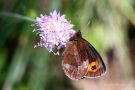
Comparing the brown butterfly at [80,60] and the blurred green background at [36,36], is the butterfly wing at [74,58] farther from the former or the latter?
the blurred green background at [36,36]

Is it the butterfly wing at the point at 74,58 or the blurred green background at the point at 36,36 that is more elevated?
the blurred green background at the point at 36,36

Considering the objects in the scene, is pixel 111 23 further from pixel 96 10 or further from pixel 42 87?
pixel 42 87

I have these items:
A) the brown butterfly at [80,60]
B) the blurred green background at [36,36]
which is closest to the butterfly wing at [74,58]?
the brown butterfly at [80,60]

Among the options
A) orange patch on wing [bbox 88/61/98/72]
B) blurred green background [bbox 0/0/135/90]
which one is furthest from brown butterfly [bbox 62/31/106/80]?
blurred green background [bbox 0/0/135/90]

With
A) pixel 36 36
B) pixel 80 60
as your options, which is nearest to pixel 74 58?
pixel 80 60

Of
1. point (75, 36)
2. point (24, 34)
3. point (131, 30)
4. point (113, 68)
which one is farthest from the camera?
point (113, 68)

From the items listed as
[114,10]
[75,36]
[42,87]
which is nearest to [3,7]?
[42,87]
